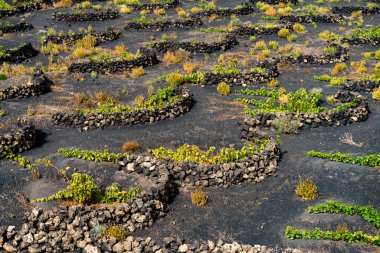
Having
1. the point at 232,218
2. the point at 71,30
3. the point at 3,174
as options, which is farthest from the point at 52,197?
the point at 71,30

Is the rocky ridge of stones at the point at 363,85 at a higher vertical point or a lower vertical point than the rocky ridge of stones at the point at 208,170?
higher

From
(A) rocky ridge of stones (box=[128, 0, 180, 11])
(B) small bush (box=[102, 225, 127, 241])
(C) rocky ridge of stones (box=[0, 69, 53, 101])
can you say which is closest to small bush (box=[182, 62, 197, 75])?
(C) rocky ridge of stones (box=[0, 69, 53, 101])

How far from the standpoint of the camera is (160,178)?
16406mm

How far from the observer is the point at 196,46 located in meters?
35.5

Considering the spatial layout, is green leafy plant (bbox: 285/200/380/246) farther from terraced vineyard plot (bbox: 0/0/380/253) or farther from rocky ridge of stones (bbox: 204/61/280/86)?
rocky ridge of stones (bbox: 204/61/280/86)

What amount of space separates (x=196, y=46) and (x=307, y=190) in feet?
74.5

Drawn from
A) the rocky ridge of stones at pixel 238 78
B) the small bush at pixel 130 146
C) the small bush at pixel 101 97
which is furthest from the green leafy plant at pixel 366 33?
the small bush at pixel 130 146

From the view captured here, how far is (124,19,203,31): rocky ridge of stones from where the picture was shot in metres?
43.3

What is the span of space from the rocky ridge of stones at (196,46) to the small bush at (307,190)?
71.7ft

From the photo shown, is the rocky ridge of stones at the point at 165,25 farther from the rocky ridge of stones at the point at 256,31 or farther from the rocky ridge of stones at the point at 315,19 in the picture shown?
the rocky ridge of stones at the point at 315,19

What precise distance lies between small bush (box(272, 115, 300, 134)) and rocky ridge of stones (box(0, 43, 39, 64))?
24907 mm

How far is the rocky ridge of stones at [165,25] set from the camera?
43281mm

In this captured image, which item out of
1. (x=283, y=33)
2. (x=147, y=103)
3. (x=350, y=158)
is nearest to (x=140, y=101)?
(x=147, y=103)

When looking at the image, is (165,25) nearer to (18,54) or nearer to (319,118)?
(18,54)
